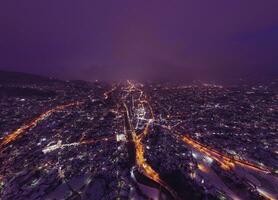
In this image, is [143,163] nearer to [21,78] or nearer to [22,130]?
[22,130]

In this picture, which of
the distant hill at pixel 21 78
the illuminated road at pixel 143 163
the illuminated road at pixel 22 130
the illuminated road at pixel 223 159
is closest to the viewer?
the illuminated road at pixel 143 163

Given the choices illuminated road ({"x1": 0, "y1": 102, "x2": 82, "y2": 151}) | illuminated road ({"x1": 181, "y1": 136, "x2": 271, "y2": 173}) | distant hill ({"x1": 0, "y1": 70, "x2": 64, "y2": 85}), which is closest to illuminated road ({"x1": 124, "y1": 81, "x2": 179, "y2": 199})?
illuminated road ({"x1": 181, "y1": 136, "x2": 271, "y2": 173})

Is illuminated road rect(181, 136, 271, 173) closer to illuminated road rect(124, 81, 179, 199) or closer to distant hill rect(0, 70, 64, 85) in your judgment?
illuminated road rect(124, 81, 179, 199)

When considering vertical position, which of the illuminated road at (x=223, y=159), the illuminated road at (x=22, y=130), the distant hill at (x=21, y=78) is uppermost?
the distant hill at (x=21, y=78)

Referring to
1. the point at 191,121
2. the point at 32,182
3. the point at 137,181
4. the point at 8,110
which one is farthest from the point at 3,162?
the point at 8,110

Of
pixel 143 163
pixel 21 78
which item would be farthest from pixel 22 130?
pixel 21 78

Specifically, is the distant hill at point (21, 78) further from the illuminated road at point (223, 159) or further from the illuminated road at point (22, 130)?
the illuminated road at point (223, 159)

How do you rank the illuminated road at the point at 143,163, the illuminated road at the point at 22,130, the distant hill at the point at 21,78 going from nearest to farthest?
the illuminated road at the point at 143,163 → the illuminated road at the point at 22,130 → the distant hill at the point at 21,78

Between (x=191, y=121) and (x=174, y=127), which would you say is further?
(x=191, y=121)

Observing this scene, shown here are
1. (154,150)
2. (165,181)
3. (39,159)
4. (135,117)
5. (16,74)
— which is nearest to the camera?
(165,181)

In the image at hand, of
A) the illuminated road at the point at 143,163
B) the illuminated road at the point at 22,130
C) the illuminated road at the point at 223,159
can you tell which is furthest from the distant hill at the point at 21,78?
the illuminated road at the point at 223,159

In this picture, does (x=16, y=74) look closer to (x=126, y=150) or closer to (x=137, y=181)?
(x=126, y=150)
